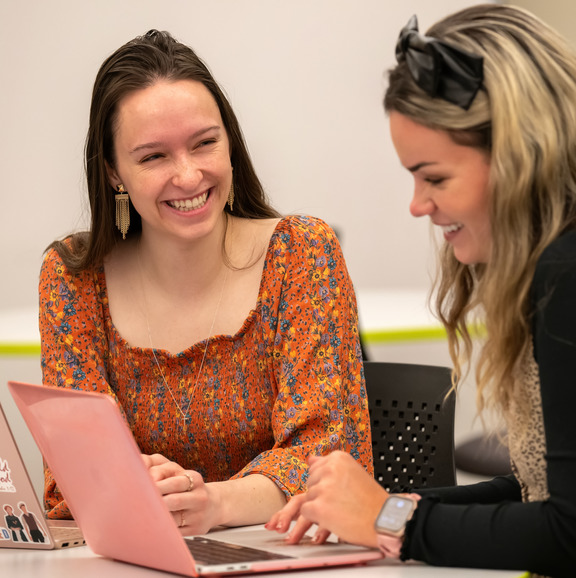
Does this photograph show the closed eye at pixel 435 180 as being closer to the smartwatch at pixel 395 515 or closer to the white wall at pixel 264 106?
the smartwatch at pixel 395 515

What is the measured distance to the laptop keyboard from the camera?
110cm

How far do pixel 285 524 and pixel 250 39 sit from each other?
9.41ft

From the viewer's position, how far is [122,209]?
6.29 feet

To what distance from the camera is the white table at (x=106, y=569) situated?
106 centimetres

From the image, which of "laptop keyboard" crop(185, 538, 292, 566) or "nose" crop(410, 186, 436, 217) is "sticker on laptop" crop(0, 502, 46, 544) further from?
"nose" crop(410, 186, 436, 217)

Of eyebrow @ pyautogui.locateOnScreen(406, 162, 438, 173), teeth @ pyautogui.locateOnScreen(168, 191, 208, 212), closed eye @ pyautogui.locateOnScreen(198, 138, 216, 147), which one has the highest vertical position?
closed eye @ pyautogui.locateOnScreen(198, 138, 216, 147)

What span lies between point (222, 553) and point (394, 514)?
22cm

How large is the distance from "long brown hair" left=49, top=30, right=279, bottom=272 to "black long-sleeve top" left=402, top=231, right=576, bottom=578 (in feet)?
3.13

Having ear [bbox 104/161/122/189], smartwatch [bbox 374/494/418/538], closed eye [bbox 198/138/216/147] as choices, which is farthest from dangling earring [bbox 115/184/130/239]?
smartwatch [bbox 374/494/418/538]

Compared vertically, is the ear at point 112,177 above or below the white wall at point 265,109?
below

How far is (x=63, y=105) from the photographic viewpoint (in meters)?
3.60

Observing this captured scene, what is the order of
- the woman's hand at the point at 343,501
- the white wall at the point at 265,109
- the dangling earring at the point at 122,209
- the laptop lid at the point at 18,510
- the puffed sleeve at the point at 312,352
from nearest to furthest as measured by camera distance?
the woman's hand at the point at 343,501 → the laptop lid at the point at 18,510 → the puffed sleeve at the point at 312,352 → the dangling earring at the point at 122,209 → the white wall at the point at 265,109

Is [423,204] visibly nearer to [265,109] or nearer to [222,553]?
[222,553]

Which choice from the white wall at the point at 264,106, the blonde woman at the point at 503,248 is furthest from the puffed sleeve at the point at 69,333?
the white wall at the point at 264,106
